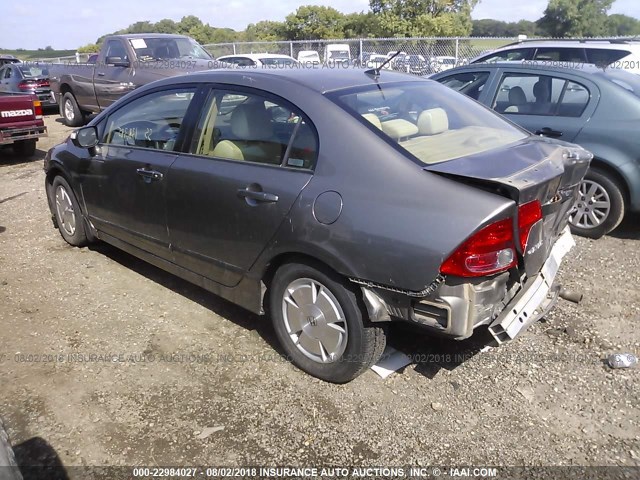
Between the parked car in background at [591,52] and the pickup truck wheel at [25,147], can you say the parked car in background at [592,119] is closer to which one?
the parked car in background at [591,52]

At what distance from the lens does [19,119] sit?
930 centimetres

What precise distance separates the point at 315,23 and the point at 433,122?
58.2 m

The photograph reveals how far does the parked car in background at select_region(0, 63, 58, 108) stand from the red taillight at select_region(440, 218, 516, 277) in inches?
623

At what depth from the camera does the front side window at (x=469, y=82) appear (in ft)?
20.0

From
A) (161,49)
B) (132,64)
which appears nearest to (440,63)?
(161,49)

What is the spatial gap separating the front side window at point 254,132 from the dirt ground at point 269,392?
48.4 inches

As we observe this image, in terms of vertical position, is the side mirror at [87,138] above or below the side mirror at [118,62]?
below

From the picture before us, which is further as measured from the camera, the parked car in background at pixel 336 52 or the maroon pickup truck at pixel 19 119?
the parked car in background at pixel 336 52

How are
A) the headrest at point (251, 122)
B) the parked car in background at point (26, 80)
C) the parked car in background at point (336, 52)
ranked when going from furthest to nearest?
1. the parked car in background at point (336, 52)
2. the parked car in background at point (26, 80)
3. the headrest at point (251, 122)

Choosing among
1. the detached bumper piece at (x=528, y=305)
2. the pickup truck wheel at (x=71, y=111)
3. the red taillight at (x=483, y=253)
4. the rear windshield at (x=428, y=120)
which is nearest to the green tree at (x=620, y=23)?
the pickup truck wheel at (x=71, y=111)

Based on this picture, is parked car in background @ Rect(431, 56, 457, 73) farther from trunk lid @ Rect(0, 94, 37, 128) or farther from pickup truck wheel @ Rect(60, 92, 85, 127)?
trunk lid @ Rect(0, 94, 37, 128)

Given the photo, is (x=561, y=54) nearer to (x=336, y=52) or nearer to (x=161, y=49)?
(x=161, y=49)

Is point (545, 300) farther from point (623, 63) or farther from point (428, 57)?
point (428, 57)

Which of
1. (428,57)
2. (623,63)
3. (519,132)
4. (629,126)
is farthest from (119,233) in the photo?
(428,57)
